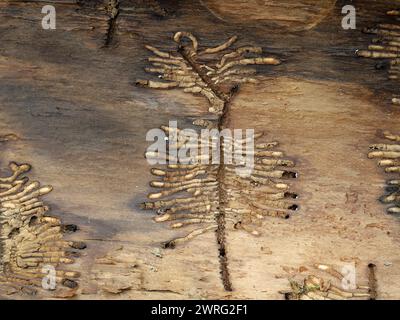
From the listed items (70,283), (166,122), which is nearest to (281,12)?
(166,122)

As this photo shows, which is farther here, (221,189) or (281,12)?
(281,12)

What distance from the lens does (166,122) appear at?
7.45ft

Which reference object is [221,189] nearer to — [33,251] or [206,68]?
[206,68]

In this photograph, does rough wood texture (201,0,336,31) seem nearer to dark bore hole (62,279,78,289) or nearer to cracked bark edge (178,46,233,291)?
cracked bark edge (178,46,233,291)

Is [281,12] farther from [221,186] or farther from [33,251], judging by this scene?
[33,251]

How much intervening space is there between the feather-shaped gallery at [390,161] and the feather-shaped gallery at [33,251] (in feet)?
3.17

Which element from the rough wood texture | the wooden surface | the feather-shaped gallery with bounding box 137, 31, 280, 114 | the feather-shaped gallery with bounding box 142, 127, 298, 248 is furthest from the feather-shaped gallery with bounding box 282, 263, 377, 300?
the rough wood texture

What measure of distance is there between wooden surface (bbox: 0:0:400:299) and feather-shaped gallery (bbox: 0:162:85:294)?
0.04 metres

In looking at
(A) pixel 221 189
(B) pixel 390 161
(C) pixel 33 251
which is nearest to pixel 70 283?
(C) pixel 33 251

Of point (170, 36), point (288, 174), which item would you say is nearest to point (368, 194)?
point (288, 174)

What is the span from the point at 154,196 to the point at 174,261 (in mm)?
214

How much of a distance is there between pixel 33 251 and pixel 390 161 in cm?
116

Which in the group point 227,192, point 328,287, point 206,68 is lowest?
point 328,287

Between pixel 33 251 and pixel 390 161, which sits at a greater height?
pixel 390 161
